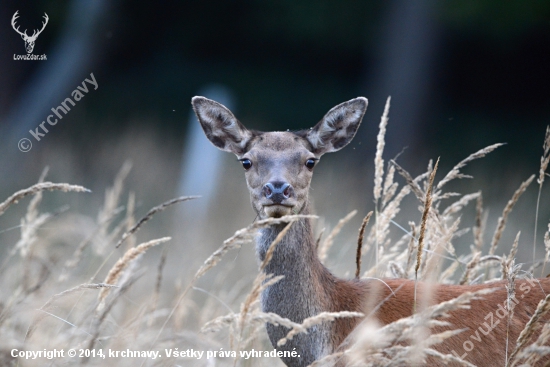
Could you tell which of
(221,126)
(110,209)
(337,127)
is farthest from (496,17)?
(110,209)

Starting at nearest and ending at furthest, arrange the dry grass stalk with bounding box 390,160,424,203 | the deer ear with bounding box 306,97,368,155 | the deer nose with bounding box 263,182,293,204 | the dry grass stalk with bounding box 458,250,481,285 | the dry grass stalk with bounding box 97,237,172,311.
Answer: the dry grass stalk with bounding box 97,237,172,311 < the dry grass stalk with bounding box 390,160,424,203 < the deer nose with bounding box 263,182,293,204 < the dry grass stalk with bounding box 458,250,481,285 < the deer ear with bounding box 306,97,368,155

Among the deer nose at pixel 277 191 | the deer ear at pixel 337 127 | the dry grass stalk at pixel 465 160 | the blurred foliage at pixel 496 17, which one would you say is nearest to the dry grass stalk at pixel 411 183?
the dry grass stalk at pixel 465 160

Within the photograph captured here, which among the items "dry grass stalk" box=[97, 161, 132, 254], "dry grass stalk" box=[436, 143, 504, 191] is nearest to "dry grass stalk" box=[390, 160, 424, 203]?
"dry grass stalk" box=[436, 143, 504, 191]

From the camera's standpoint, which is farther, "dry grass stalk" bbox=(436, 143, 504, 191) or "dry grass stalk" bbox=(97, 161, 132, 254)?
"dry grass stalk" bbox=(97, 161, 132, 254)

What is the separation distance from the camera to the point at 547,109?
36.5 feet

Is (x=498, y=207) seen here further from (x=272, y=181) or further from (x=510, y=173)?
(x=272, y=181)

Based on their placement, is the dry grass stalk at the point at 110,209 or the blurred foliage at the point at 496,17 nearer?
the dry grass stalk at the point at 110,209

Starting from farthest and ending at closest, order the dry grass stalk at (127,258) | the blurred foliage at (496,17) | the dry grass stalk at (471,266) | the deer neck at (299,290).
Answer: the blurred foliage at (496,17), the dry grass stalk at (471,266), the deer neck at (299,290), the dry grass stalk at (127,258)

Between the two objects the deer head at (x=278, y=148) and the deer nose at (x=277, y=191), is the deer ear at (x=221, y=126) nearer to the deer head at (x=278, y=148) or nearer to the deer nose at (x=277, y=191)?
the deer head at (x=278, y=148)

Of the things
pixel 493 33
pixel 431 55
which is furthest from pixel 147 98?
pixel 493 33

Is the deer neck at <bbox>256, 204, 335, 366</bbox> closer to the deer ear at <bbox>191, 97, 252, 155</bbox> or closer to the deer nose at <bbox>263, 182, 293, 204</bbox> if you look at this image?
the deer nose at <bbox>263, 182, 293, 204</bbox>

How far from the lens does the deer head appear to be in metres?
3.26

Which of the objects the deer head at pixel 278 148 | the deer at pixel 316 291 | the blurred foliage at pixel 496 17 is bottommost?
the deer at pixel 316 291

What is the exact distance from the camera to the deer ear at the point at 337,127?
385 centimetres
